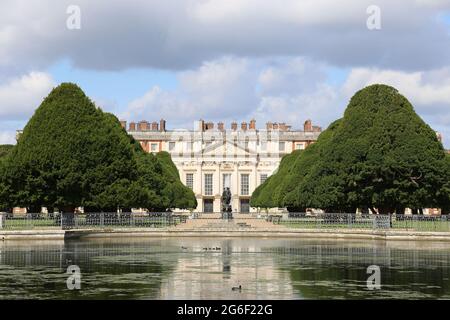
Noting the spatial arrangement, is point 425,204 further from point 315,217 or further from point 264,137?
point 264,137

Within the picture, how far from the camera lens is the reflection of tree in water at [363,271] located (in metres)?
21.3

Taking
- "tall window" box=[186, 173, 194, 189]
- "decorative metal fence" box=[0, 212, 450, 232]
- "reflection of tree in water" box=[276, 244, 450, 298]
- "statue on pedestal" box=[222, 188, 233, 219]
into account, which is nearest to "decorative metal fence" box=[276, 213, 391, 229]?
"decorative metal fence" box=[0, 212, 450, 232]

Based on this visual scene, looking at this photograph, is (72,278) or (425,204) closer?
(72,278)

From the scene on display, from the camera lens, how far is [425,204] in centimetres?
5719

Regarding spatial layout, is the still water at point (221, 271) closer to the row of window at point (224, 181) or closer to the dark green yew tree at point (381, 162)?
the dark green yew tree at point (381, 162)

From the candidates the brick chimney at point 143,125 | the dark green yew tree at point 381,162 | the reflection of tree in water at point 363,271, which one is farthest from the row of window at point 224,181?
the reflection of tree in water at point 363,271

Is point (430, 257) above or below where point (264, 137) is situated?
below

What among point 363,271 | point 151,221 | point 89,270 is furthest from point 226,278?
point 151,221

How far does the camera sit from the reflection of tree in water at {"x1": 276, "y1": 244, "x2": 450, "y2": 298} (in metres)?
21.3
